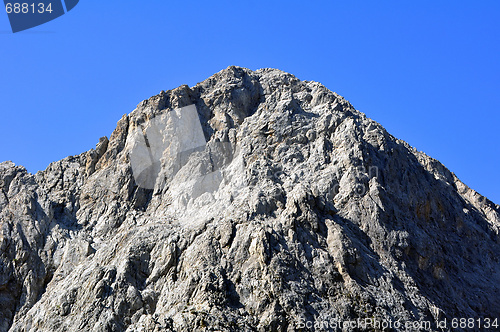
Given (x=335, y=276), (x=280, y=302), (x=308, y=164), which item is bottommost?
(x=280, y=302)

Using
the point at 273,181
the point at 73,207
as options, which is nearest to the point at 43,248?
the point at 73,207

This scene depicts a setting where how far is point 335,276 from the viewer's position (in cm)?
5922

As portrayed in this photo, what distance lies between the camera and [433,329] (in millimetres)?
57969

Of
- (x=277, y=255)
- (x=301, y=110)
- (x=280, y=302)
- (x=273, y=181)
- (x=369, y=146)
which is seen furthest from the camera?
(x=301, y=110)

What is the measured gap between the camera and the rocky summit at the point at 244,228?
189 feet

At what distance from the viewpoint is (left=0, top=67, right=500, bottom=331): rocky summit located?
5759 cm

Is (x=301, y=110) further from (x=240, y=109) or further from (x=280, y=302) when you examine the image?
(x=280, y=302)

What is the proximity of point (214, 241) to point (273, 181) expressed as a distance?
1133cm

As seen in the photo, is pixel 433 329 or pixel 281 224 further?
pixel 281 224

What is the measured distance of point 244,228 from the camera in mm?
62188

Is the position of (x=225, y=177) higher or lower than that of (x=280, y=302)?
higher

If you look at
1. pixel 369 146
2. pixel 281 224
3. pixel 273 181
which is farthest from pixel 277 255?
pixel 369 146

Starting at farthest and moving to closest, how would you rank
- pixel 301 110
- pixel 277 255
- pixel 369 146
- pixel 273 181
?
pixel 301 110 < pixel 369 146 < pixel 273 181 < pixel 277 255

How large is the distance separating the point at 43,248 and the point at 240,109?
98.1 ft
